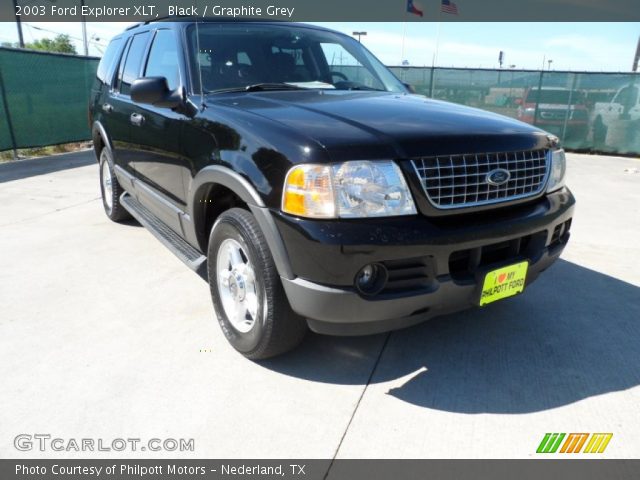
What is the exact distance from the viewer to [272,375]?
104 inches

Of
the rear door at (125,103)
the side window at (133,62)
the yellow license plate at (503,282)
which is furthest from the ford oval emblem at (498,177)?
the side window at (133,62)

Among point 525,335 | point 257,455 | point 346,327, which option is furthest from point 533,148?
point 257,455

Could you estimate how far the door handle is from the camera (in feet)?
12.4

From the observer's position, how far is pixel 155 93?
2.96m

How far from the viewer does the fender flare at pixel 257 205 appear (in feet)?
7.34

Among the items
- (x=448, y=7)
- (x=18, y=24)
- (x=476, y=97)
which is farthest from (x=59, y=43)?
(x=476, y=97)

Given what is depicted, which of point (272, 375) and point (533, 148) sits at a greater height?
point (533, 148)

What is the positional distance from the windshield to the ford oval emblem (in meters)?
1.47

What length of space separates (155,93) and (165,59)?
2.26 ft

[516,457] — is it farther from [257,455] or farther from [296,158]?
[296,158]

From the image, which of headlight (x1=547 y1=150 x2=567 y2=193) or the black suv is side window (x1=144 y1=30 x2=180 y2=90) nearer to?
the black suv

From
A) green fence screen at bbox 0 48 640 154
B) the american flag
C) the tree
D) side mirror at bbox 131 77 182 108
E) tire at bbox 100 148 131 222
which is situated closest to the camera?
side mirror at bbox 131 77 182 108

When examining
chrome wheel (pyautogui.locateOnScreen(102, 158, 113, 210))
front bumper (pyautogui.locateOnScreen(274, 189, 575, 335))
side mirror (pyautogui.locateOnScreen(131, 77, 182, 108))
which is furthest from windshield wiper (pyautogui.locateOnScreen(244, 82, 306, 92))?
chrome wheel (pyautogui.locateOnScreen(102, 158, 113, 210))

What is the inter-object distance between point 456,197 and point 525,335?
4.08ft
